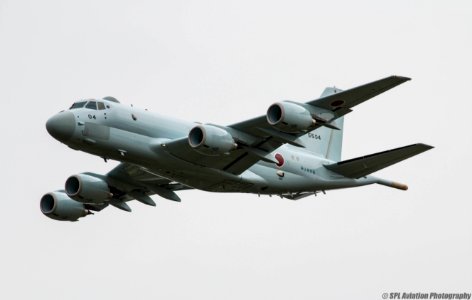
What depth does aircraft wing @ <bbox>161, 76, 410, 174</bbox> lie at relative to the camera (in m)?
43.9

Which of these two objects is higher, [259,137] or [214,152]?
[259,137]

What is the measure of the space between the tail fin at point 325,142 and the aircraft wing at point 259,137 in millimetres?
4681

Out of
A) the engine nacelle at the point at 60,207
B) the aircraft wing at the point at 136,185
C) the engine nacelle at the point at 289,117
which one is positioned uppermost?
the engine nacelle at the point at 289,117

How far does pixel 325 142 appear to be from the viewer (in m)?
53.6

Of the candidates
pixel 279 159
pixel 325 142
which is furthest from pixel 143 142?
pixel 325 142

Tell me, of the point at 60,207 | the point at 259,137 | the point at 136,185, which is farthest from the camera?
the point at 60,207

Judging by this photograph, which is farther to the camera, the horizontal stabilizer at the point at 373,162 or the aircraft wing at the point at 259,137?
the horizontal stabilizer at the point at 373,162

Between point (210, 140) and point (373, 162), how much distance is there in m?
7.98

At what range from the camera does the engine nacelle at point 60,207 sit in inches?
2120

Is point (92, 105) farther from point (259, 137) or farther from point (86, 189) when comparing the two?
point (259, 137)

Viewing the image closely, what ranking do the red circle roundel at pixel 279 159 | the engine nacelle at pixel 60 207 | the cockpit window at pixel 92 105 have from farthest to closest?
the engine nacelle at pixel 60 207 < the red circle roundel at pixel 279 159 < the cockpit window at pixel 92 105

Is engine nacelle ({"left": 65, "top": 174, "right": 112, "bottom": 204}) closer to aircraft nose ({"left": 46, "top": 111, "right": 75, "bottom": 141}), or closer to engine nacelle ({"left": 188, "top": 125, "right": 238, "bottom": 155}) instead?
aircraft nose ({"left": 46, "top": 111, "right": 75, "bottom": 141})

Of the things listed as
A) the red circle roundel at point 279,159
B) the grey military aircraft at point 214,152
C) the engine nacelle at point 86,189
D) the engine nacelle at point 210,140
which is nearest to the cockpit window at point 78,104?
the grey military aircraft at point 214,152

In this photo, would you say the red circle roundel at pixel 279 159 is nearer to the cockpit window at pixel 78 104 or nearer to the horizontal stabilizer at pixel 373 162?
the horizontal stabilizer at pixel 373 162
